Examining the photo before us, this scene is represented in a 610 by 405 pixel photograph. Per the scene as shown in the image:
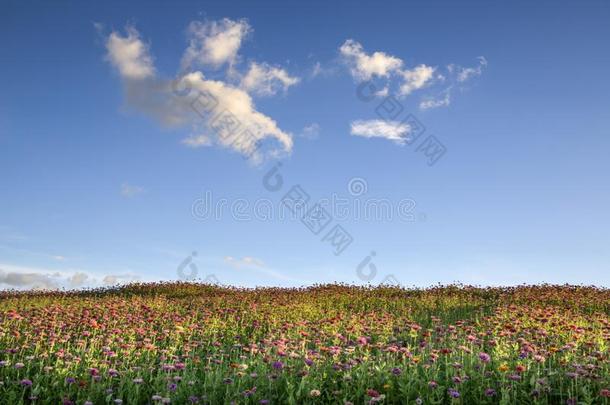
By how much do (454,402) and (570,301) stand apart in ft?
42.2

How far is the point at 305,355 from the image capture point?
29.0 feet

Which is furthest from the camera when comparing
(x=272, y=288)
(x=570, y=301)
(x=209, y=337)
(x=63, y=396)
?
(x=272, y=288)

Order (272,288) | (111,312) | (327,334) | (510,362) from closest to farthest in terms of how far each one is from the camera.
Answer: (510,362), (327,334), (111,312), (272,288)

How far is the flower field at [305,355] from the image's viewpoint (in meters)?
7.46

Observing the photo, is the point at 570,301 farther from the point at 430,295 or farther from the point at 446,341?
the point at 446,341

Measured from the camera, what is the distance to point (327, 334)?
1146cm

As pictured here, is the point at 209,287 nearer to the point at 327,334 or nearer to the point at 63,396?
the point at 327,334

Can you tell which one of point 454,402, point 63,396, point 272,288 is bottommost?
point 63,396

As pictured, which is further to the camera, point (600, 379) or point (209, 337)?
point (209, 337)

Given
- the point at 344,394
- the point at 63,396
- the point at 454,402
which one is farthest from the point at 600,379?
the point at 63,396

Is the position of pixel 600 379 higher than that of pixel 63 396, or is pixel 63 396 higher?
pixel 600 379

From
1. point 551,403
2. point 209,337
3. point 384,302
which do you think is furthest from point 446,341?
point 384,302

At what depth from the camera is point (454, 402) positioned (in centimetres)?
706

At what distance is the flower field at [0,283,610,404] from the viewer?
746 cm
